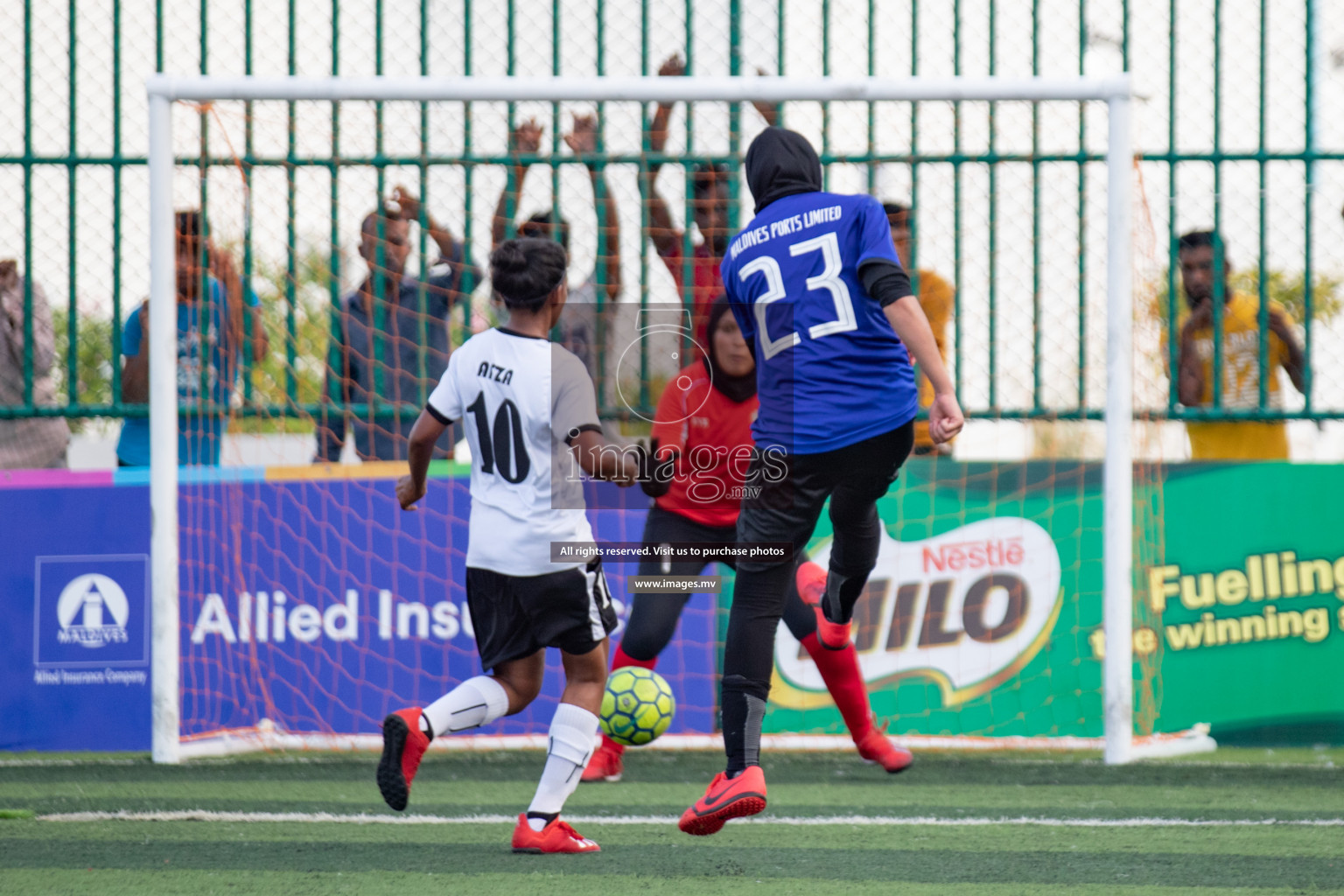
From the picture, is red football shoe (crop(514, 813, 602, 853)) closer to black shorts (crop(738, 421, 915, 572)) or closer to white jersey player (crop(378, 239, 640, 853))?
white jersey player (crop(378, 239, 640, 853))

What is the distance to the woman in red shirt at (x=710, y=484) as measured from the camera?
16.6 feet

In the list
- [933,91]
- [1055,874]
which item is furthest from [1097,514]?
[1055,874]

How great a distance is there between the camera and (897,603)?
614 centimetres

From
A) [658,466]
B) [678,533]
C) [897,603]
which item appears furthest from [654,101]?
[897,603]

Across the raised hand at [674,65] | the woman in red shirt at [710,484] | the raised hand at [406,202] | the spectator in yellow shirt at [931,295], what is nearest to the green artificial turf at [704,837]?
the woman in red shirt at [710,484]

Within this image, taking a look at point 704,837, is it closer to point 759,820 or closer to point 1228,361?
point 759,820

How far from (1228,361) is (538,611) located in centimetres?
384

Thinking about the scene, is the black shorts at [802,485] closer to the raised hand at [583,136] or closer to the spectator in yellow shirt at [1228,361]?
the raised hand at [583,136]

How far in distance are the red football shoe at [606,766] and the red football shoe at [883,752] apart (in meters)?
0.88

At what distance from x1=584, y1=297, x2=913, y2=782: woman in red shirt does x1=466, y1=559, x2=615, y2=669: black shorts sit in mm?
1252

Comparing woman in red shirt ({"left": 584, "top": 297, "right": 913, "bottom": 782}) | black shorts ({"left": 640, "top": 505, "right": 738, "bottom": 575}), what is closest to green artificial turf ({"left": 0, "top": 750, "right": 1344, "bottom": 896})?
woman in red shirt ({"left": 584, "top": 297, "right": 913, "bottom": 782})

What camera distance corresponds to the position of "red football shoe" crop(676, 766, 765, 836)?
10.9 ft

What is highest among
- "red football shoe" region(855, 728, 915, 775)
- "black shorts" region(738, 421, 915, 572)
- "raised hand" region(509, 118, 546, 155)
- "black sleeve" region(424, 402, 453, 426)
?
"raised hand" region(509, 118, 546, 155)

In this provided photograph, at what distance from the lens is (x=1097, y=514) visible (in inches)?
243
